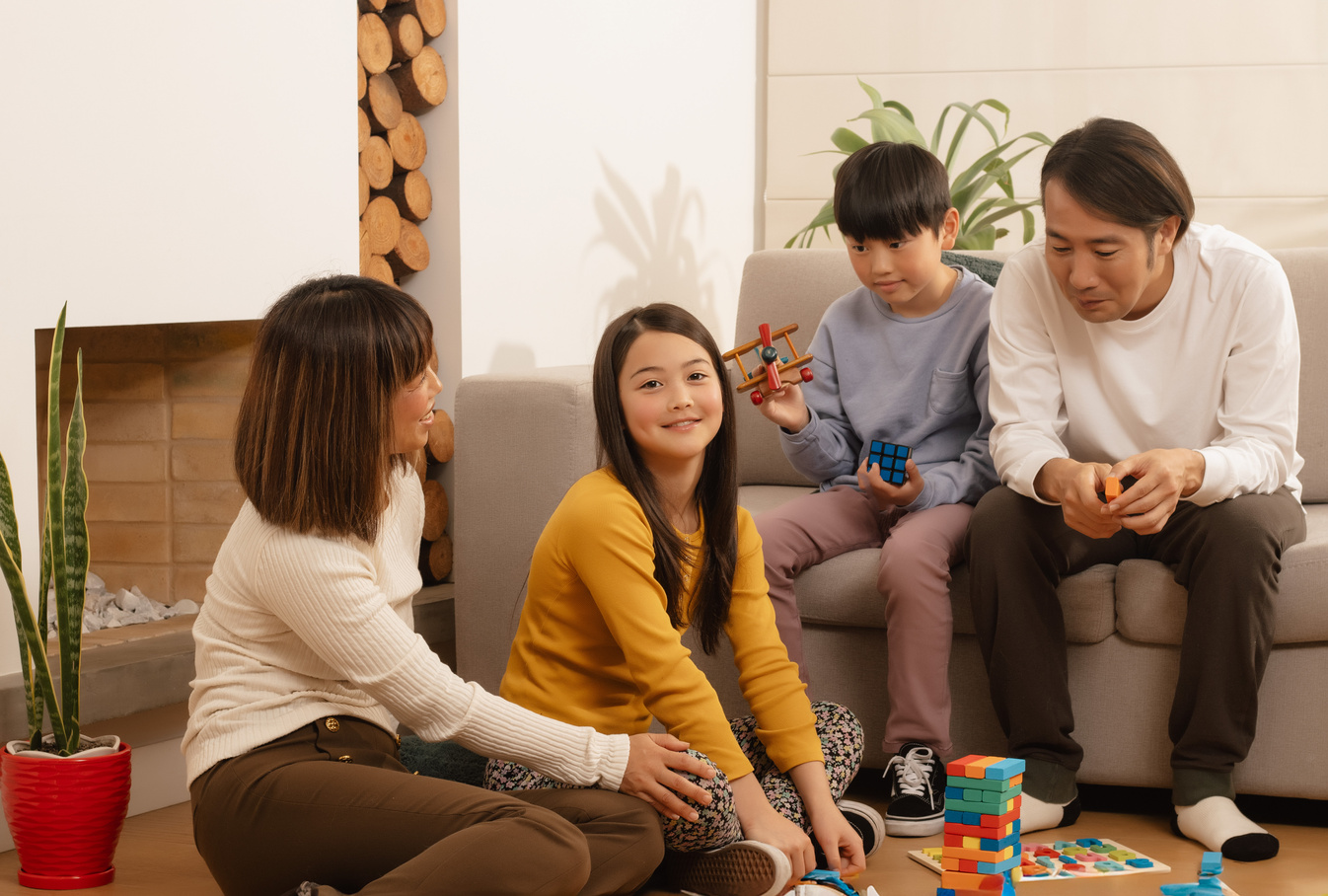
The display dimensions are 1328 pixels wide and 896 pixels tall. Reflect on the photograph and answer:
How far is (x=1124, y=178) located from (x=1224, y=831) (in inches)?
32.8

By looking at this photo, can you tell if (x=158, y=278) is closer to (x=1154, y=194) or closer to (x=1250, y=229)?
(x=1154, y=194)

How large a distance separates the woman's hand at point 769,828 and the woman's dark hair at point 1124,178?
2.84 ft

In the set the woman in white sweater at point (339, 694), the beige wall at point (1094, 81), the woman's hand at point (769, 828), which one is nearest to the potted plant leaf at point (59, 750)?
the woman in white sweater at point (339, 694)

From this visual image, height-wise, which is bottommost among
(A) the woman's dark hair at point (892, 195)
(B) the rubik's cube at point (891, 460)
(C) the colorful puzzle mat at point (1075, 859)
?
(C) the colorful puzzle mat at point (1075, 859)

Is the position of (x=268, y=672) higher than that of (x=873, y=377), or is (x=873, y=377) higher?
(x=873, y=377)

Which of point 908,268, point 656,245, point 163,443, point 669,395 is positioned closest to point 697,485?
point 669,395

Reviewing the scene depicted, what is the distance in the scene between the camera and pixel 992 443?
6.07 feet

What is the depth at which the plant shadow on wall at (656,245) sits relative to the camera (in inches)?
121

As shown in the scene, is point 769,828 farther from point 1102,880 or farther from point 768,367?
point 768,367

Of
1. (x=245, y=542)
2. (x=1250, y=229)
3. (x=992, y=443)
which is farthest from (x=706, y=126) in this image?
(x=245, y=542)

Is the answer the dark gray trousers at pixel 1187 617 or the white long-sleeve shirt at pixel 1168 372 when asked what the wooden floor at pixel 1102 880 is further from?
the white long-sleeve shirt at pixel 1168 372

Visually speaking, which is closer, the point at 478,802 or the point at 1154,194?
the point at 478,802

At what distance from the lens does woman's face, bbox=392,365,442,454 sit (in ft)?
4.70

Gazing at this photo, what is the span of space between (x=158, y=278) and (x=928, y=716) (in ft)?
4.12
